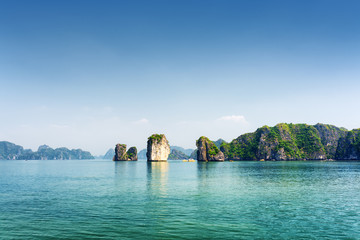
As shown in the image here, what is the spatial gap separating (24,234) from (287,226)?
2398 cm

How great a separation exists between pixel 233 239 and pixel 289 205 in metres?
17.2

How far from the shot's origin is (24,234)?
20.9 m

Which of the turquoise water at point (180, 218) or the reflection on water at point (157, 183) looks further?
the reflection on water at point (157, 183)

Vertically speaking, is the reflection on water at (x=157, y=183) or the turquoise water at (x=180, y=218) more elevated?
the turquoise water at (x=180, y=218)

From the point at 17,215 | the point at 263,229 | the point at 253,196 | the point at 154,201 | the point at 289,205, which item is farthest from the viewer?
the point at 253,196

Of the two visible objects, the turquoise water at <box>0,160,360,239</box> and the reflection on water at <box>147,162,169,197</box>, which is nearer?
the turquoise water at <box>0,160,360,239</box>

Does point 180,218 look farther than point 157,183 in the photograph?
No

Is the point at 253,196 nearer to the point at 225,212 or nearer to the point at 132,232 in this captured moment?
the point at 225,212

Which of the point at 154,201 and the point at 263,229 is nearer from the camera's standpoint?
the point at 263,229

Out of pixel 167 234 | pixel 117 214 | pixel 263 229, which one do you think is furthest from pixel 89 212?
pixel 263 229

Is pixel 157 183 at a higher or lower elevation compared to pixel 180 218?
lower

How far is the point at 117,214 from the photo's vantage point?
1089 inches

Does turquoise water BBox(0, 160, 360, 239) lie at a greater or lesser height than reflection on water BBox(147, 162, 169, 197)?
greater

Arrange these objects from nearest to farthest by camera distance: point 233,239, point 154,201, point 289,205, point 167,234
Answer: point 233,239 → point 167,234 → point 289,205 → point 154,201
